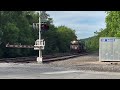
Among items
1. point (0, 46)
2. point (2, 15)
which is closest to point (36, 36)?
point (2, 15)

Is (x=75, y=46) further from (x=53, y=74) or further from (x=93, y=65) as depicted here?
(x=53, y=74)

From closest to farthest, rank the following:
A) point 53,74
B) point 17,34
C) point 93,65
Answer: point 53,74 < point 93,65 < point 17,34

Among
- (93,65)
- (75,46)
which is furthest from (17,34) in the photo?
(93,65)

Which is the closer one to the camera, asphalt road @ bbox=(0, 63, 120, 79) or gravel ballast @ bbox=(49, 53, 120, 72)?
asphalt road @ bbox=(0, 63, 120, 79)

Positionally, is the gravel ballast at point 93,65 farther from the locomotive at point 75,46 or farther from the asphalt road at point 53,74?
the locomotive at point 75,46

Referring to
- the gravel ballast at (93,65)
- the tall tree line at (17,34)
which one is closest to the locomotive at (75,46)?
the tall tree line at (17,34)

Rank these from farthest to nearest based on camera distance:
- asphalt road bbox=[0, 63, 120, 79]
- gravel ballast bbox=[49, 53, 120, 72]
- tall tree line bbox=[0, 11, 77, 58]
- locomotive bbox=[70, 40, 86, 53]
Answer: locomotive bbox=[70, 40, 86, 53] < tall tree line bbox=[0, 11, 77, 58] < gravel ballast bbox=[49, 53, 120, 72] < asphalt road bbox=[0, 63, 120, 79]

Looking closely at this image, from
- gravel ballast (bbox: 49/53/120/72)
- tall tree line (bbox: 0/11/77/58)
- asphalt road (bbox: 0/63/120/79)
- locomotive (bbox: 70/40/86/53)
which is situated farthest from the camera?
locomotive (bbox: 70/40/86/53)

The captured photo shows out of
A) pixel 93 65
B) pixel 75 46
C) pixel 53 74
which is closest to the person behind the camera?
pixel 53 74

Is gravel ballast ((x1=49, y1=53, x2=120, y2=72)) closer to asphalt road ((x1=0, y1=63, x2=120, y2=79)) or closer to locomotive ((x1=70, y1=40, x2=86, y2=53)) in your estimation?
asphalt road ((x1=0, y1=63, x2=120, y2=79))

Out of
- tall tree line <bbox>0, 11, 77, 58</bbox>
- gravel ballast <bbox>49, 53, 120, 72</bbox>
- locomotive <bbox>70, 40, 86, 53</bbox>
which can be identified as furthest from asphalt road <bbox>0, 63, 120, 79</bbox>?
locomotive <bbox>70, 40, 86, 53</bbox>

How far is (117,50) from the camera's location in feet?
122
